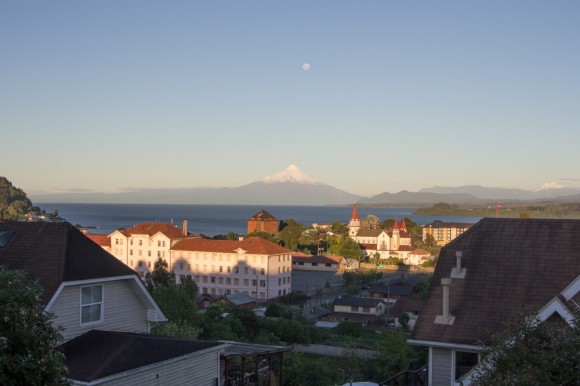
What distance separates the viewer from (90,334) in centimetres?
1484

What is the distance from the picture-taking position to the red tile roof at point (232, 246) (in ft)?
249

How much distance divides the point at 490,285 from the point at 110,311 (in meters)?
9.03

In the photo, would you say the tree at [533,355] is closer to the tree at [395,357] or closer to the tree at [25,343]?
the tree at [25,343]

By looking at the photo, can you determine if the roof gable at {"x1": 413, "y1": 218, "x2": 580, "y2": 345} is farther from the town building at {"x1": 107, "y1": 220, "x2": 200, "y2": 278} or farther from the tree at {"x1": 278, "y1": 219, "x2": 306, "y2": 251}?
the tree at {"x1": 278, "y1": 219, "x2": 306, "y2": 251}

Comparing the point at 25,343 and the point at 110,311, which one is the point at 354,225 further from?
the point at 25,343

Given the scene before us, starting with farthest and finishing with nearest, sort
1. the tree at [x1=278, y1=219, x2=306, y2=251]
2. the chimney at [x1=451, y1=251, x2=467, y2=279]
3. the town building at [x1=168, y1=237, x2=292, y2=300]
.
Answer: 1. the tree at [x1=278, y1=219, x2=306, y2=251]
2. the town building at [x1=168, y1=237, x2=292, y2=300]
3. the chimney at [x1=451, y1=251, x2=467, y2=279]

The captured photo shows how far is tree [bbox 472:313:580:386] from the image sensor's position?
7.80m

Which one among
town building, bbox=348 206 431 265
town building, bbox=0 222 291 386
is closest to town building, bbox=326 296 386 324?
town building, bbox=0 222 291 386

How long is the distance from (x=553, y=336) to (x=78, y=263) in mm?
10702

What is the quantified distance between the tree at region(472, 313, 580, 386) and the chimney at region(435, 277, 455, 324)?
4217 mm

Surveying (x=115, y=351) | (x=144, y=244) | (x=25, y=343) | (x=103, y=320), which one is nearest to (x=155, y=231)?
(x=144, y=244)

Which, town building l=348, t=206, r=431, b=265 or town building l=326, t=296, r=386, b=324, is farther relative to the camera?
town building l=348, t=206, r=431, b=265

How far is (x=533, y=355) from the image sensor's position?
8.35 m

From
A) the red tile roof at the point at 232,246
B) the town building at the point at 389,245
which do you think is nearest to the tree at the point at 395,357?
the red tile roof at the point at 232,246
